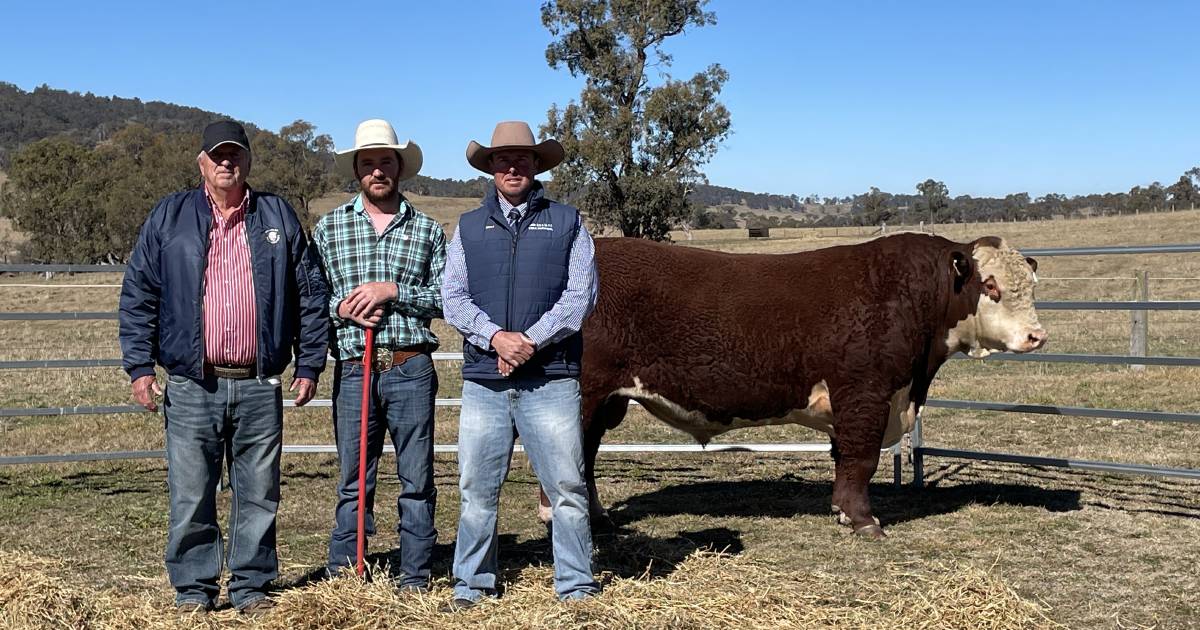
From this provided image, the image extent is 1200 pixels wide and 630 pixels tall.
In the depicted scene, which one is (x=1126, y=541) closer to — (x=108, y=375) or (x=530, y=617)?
(x=530, y=617)

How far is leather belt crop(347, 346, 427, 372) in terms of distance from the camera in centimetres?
460

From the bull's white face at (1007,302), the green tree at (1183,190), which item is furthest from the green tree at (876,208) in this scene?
the bull's white face at (1007,302)

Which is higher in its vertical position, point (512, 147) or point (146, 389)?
point (512, 147)

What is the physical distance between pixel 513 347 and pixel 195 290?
4.29 feet

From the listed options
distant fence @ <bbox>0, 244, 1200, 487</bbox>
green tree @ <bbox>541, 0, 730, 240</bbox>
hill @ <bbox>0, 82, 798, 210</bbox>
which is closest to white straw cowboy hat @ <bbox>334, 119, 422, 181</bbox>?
distant fence @ <bbox>0, 244, 1200, 487</bbox>

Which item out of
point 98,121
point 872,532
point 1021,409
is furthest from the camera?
point 98,121

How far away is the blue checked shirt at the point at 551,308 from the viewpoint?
4168 millimetres

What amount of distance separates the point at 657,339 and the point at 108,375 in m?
10.4

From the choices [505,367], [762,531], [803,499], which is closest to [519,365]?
[505,367]

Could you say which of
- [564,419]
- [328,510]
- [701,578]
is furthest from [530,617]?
[328,510]

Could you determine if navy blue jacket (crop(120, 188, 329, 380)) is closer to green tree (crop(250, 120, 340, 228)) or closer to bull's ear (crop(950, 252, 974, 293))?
bull's ear (crop(950, 252, 974, 293))

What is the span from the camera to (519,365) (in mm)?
4191

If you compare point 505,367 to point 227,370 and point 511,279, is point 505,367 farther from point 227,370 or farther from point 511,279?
point 227,370

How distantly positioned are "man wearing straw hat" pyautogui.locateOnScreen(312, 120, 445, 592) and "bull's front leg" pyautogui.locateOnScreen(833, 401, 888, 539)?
2.74m
